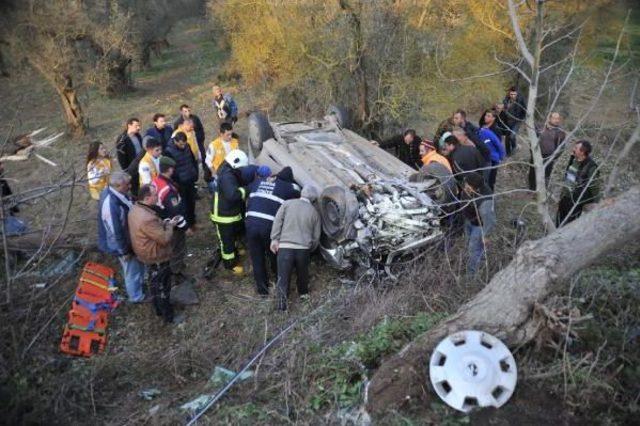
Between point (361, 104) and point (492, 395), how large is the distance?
7.69 meters

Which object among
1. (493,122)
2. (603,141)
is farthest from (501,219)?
(603,141)

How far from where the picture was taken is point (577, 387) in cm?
312

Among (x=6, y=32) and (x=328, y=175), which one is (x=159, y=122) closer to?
(x=328, y=175)

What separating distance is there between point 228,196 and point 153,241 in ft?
3.59

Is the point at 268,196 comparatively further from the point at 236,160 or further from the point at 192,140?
the point at 192,140

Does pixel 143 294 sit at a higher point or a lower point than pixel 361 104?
lower

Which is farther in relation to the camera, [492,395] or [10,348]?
[10,348]

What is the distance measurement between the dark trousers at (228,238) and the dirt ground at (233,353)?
0.30 meters

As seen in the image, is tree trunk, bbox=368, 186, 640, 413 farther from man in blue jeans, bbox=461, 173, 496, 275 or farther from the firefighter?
the firefighter

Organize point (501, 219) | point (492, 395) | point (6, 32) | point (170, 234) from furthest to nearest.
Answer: point (6, 32) → point (501, 219) → point (170, 234) → point (492, 395)

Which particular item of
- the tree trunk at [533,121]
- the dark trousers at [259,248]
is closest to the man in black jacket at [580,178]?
the tree trunk at [533,121]

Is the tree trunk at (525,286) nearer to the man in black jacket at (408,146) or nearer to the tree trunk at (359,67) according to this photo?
the man in black jacket at (408,146)

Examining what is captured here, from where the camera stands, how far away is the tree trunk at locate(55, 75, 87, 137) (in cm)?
1152

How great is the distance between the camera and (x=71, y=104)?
11883mm
